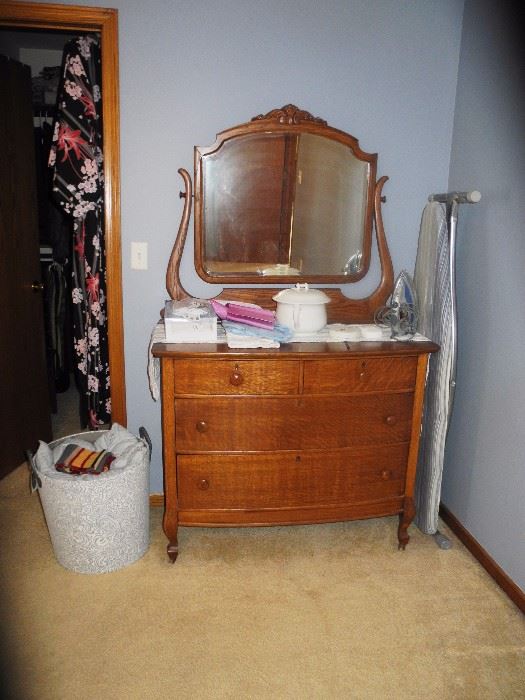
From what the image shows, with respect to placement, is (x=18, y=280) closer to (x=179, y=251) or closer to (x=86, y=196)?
(x=86, y=196)

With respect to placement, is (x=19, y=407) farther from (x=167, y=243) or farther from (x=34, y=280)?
(x=167, y=243)

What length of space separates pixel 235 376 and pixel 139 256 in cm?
78

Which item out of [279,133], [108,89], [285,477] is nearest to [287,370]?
[285,477]

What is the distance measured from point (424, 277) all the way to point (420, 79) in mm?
878

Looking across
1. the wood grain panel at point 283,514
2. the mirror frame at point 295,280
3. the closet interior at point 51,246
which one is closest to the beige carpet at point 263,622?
the wood grain panel at point 283,514

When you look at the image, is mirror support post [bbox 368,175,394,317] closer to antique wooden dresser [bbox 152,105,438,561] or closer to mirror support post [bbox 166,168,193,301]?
antique wooden dresser [bbox 152,105,438,561]

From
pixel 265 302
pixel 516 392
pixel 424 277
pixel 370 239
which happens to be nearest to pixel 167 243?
pixel 265 302

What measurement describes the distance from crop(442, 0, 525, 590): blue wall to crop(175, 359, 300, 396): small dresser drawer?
0.85m

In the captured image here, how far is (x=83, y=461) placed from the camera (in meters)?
2.28

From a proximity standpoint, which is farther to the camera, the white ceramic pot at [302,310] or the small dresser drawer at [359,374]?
the white ceramic pot at [302,310]

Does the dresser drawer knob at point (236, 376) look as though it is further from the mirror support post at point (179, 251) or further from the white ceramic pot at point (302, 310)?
the mirror support post at point (179, 251)

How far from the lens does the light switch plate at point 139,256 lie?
8.13 ft

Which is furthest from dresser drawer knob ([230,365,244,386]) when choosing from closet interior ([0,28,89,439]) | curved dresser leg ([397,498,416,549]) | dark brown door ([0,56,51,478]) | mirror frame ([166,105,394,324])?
closet interior ([0,28,89,439])

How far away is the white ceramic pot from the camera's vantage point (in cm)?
226
